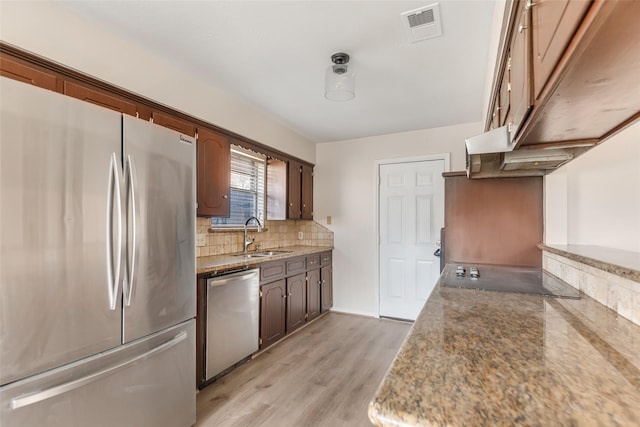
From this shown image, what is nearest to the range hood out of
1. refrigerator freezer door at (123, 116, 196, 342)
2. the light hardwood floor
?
refrigerator freezer door at (123, 116, 196, 342)

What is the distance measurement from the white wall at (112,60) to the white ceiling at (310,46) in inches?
3.2

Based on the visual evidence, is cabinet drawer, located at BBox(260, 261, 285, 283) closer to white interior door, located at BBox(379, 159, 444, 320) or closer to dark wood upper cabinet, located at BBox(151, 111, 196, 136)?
dark wood upper cabinet, located at BBox(151, 111, 196, 136)

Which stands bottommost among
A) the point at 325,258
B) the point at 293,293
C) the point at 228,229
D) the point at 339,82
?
the point at 293,293

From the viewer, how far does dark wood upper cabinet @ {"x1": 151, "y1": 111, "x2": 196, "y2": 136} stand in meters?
2.19

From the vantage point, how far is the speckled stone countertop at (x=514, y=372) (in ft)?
1.75

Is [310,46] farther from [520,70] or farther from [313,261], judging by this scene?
[313,261]

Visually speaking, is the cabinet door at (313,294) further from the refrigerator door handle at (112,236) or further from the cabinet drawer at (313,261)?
the refrigerator door handle at (112,236)

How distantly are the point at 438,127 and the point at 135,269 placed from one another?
3.52 meters

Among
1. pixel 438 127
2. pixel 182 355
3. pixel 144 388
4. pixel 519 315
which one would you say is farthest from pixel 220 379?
pixel 438 127

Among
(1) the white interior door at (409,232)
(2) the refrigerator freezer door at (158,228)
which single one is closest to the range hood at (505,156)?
(1) the white interior door at (409,232)

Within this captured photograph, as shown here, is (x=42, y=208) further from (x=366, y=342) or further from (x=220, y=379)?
(x=366, y=342)

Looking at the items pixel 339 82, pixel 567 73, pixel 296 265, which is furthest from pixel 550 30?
pixel 296 265

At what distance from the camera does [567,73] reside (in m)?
0.74

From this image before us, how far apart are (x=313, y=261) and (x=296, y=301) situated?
571mm
